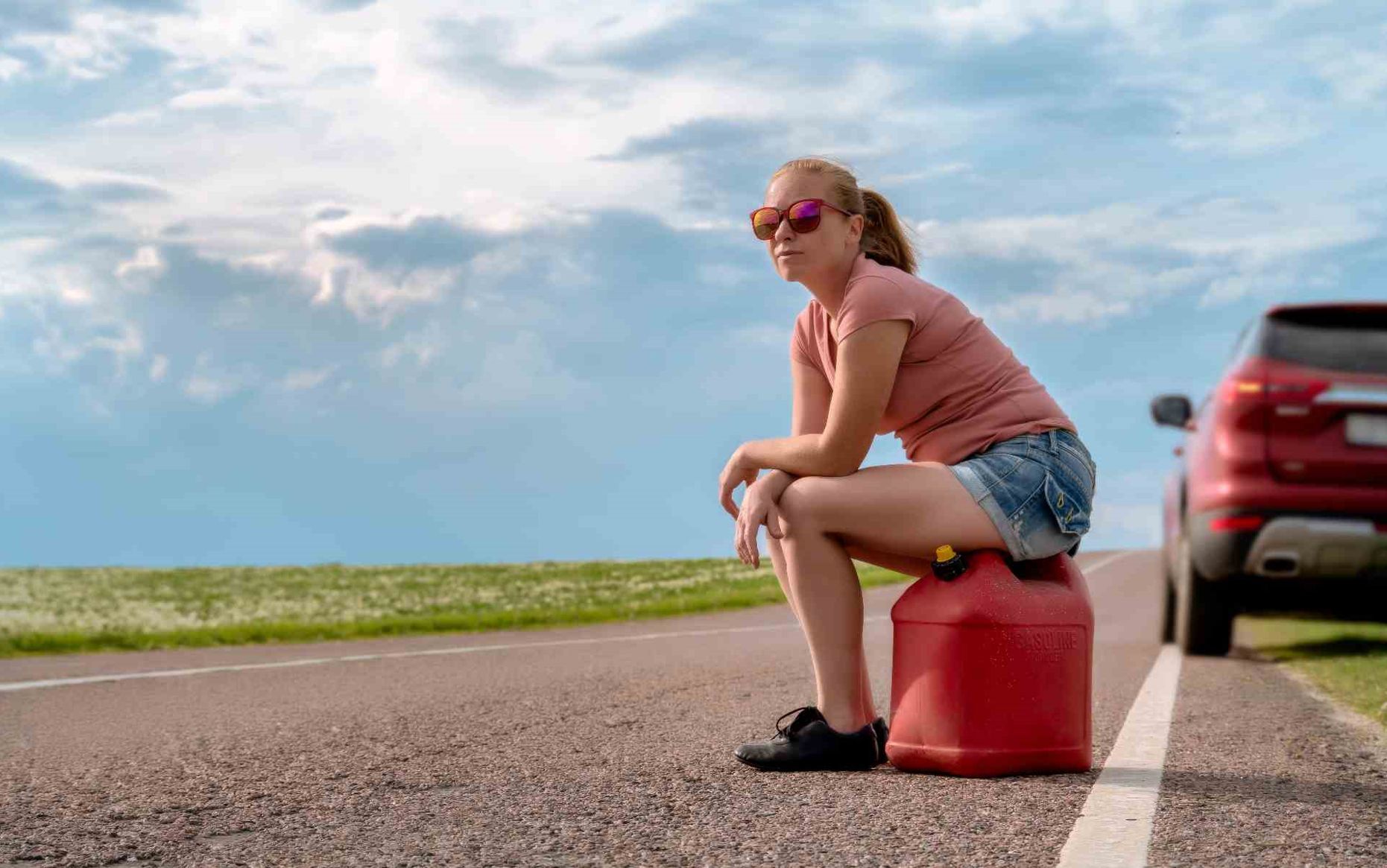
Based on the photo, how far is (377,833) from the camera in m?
3.17

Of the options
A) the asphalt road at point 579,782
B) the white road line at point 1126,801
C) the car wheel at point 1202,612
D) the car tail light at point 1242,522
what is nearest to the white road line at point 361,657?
the asphalt road at point 579,782

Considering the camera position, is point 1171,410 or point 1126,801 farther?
point 1171,410

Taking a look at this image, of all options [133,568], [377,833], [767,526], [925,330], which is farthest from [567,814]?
[133,568]

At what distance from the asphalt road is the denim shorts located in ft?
2.16

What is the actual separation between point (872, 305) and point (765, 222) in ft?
1.69

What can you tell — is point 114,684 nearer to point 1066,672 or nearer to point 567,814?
point 567,814

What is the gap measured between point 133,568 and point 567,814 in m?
28.0

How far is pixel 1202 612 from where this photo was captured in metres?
8.23

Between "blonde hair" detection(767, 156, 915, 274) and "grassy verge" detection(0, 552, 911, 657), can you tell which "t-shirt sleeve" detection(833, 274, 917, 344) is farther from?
"grassy verge" detection(0, 552, 911, 657)

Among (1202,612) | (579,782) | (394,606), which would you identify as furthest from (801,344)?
(394,606)

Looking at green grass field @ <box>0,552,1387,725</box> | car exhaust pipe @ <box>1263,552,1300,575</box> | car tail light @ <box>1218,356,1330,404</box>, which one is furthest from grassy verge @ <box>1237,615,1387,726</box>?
car tail light @ <box>1218,356,1330,404</box>

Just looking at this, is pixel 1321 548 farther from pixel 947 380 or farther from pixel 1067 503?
pixel 947 380

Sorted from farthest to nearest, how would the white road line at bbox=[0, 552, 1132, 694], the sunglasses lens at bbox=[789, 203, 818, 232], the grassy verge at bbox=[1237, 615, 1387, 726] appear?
the white road line at bbox=[0, 552, 1132, 694] → the grassy verge at bbox=[1237, 615, 1387, 726] → the sunglasses lens at bbox=[789, 203, 818, 232]

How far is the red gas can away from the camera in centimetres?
374
